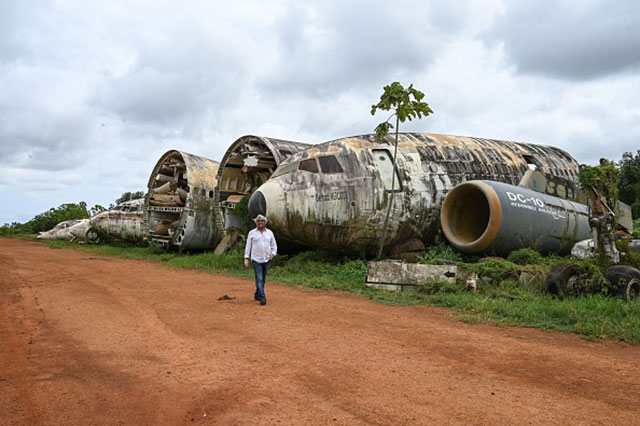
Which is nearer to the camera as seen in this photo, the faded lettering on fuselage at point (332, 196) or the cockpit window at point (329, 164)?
the faded lettering on fuselage at point (332, 196)

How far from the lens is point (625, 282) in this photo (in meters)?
8.12

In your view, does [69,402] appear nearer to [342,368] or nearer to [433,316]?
[342,368]

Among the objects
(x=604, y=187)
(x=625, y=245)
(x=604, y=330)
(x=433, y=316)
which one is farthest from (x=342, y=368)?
(x=625, y=245)

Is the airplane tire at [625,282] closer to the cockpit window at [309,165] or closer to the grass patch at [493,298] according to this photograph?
the grass patch at [493,298]

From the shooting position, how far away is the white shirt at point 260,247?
345 inches

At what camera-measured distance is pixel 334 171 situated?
12055 mm

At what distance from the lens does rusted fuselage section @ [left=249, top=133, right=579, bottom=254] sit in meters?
11.7

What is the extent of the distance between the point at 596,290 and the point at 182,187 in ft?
60.2

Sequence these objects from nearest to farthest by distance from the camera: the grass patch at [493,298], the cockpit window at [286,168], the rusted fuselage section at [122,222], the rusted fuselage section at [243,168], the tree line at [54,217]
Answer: the grass patch at [493,298] → the cockpit window at [286,168] → the rusted fuselage section at [243,168] → the rusted fuselage section at [122,222] → the tree line at [54,217]

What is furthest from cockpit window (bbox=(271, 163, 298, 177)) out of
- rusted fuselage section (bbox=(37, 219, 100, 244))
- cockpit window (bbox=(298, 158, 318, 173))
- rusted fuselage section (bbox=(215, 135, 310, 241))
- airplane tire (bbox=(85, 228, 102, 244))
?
airplane tire (bbox=(85, 228, 102, 244))

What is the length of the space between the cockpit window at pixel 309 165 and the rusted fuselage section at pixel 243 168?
16.3 feet

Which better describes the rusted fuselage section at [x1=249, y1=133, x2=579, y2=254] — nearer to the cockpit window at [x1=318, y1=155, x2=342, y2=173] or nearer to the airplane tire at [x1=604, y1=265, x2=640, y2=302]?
the cockpit window at [x1=318, y1=155, x2=342, y2=173]

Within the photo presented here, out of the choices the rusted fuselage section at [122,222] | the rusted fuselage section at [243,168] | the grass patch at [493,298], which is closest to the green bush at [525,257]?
the grass patch at [493,298]

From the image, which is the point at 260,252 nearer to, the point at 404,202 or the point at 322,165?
the point at 322,165
